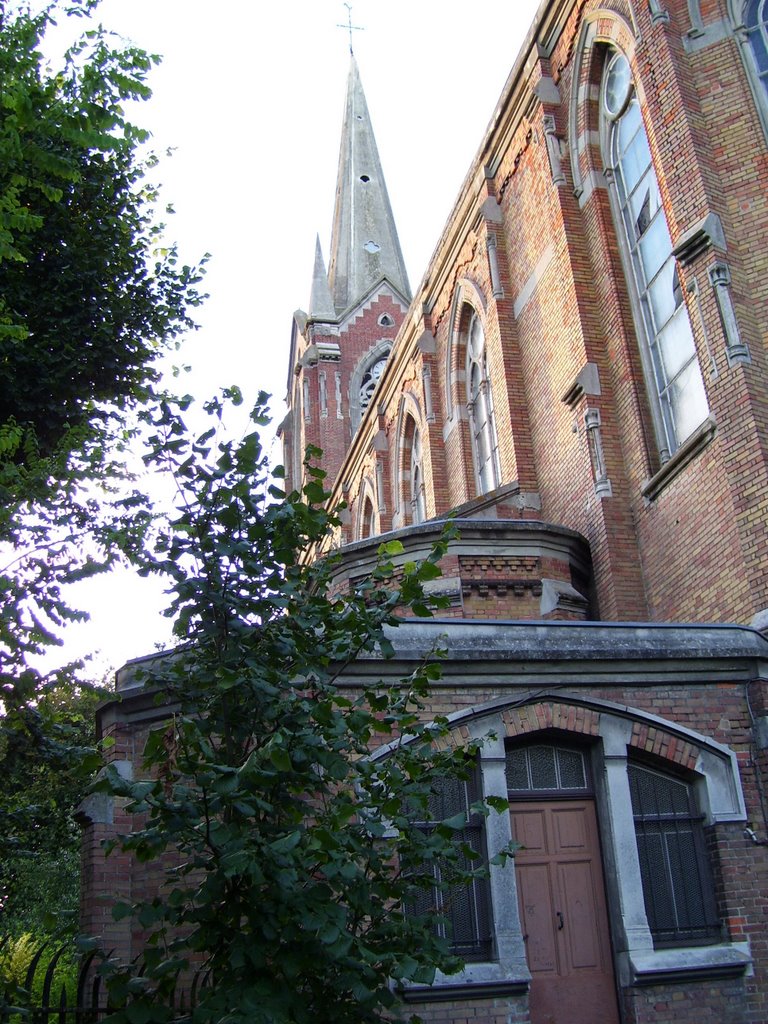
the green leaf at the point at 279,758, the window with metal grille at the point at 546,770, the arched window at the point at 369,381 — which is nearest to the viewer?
the green leaf at the point at 279,758

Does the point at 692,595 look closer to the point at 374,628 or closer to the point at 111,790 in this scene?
the point at 374,628

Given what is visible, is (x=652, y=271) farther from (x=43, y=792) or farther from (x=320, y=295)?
(x=320, y=295)

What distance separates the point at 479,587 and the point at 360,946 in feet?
31.4

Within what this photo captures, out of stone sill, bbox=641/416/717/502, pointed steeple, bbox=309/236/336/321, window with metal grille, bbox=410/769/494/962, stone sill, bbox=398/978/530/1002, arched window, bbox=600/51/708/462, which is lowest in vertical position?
stone sill, bbox=398/978/530/1002

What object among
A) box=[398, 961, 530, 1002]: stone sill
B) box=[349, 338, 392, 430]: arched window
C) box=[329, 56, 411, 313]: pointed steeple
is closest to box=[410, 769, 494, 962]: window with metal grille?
box=[398, 961, 530, 1002]: stone sill

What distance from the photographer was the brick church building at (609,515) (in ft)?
28.6

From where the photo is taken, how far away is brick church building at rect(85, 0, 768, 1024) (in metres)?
8.72

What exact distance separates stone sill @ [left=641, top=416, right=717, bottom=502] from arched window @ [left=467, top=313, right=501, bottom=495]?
6132mm

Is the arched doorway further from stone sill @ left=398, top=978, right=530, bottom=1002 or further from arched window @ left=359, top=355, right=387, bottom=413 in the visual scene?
arched window @ left=359, top=355, right=387, bottom=413

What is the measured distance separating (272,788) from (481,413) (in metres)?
16.2

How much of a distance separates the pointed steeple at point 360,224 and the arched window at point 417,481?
1784 cm

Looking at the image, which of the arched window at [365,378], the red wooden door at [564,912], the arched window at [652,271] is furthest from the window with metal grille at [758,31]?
the arched window at [365,378]

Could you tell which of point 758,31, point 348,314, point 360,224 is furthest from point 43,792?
point 360,224

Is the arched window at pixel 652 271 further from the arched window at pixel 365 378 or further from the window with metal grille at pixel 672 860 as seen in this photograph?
the arched window at pixel 365 378
